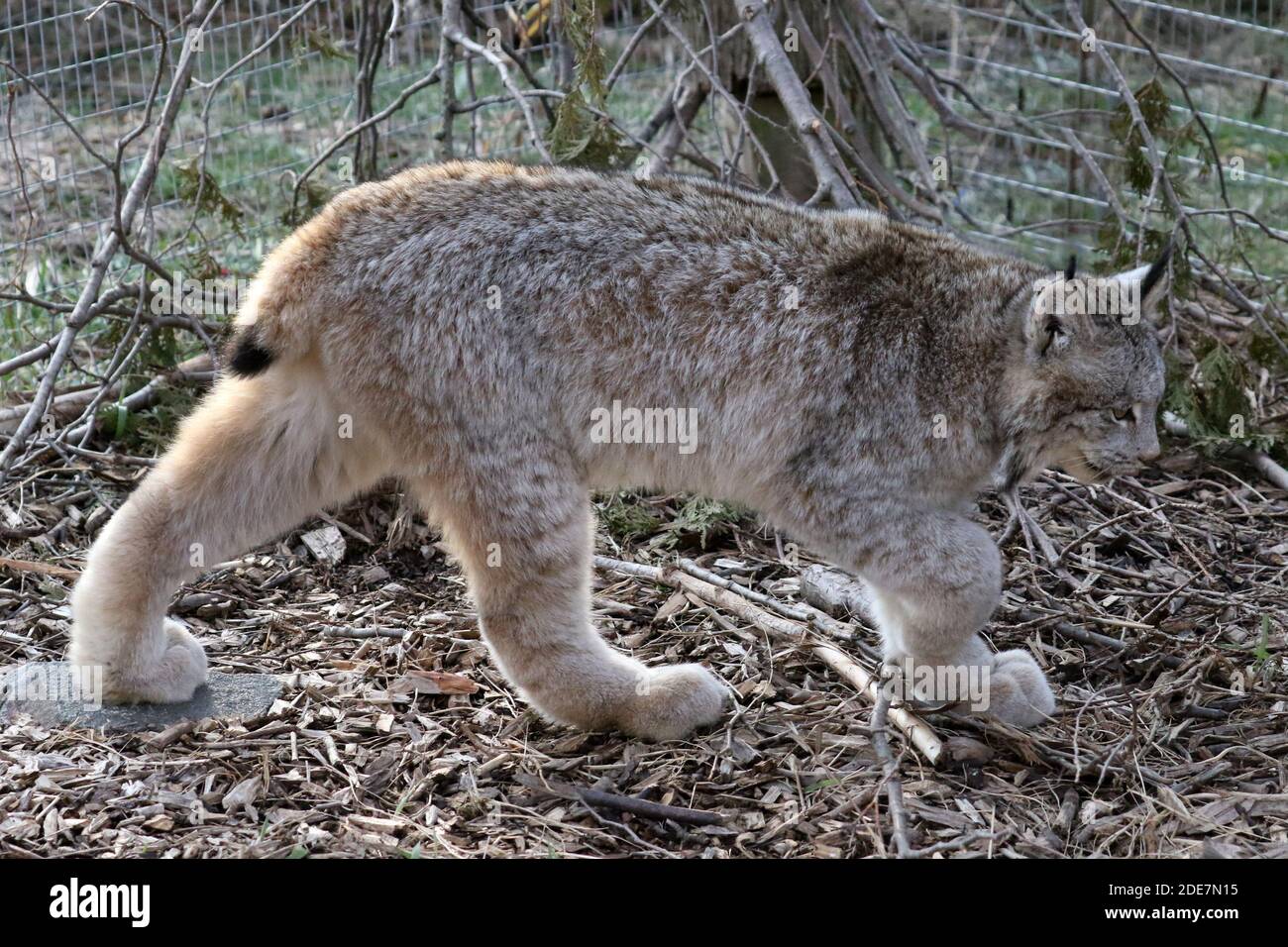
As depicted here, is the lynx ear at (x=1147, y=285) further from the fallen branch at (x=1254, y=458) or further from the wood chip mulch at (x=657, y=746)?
the fallen branch at (x=1254, y=458)

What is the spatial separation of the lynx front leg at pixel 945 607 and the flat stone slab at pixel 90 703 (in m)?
1.97

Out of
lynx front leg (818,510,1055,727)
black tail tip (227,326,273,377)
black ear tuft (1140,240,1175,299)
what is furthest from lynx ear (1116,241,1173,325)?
black tail tip (227,326,273,377)

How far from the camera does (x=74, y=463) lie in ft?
18.9

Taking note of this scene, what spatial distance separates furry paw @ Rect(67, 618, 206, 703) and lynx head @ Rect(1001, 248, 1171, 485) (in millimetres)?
2625

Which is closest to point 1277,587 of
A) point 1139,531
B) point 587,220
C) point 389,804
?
point 1139,531

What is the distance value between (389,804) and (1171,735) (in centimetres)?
233

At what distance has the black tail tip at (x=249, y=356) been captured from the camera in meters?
4.04

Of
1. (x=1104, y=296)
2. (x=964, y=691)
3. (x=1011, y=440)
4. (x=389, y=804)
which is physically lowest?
(x=389, y=804)

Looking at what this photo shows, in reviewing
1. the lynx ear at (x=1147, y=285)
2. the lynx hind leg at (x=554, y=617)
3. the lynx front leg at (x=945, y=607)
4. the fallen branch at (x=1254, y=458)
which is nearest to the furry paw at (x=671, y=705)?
the lynx hind leg at (x=554, y=617)

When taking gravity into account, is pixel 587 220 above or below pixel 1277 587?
above

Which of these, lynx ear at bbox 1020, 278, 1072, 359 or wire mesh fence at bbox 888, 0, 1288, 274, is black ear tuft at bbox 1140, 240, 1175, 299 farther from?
wire mesh fence at bbox 888, 0, 1288, 274

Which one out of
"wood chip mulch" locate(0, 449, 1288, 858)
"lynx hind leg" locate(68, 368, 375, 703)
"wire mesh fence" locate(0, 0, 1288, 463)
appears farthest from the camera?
"wire mesh fence" locate(0, 0, 1288, 463)

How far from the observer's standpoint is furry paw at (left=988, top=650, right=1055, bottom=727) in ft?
14.0
